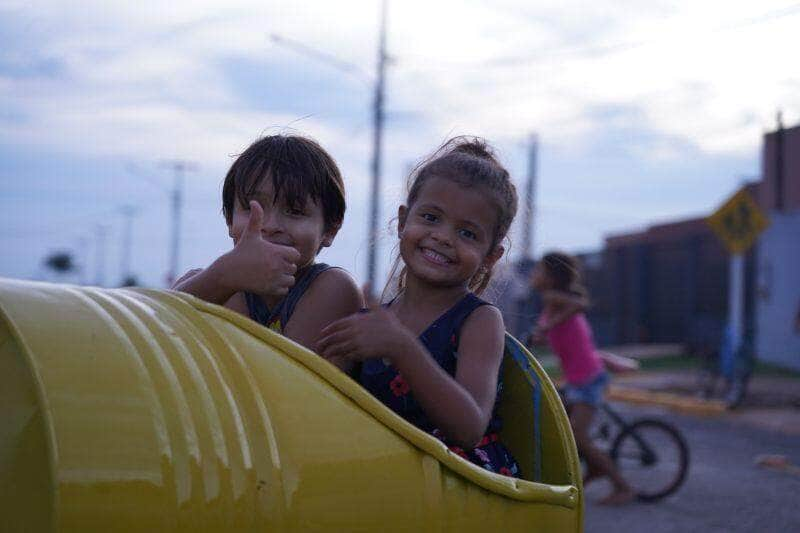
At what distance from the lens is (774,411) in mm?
13320

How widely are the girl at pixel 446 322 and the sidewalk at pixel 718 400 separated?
32.8 feet

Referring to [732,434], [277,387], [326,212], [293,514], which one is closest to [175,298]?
[277,387]

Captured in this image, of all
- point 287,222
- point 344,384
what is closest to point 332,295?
point 287,222

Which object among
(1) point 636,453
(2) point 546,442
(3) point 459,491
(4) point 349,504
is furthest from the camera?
(1) point 636,453

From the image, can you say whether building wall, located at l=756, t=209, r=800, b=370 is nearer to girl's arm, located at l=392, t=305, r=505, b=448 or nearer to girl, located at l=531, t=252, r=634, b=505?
girl, located at l=531, t=252, r=634, b=505

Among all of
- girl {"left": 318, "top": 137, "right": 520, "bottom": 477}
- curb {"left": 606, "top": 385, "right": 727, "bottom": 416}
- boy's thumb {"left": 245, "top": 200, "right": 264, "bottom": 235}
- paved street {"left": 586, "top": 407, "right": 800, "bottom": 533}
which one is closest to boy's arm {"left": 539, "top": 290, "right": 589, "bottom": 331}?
paved street {"left": 586, "top": 407, "right": 800, "bottom": 533}

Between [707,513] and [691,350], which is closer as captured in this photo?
[707,513]

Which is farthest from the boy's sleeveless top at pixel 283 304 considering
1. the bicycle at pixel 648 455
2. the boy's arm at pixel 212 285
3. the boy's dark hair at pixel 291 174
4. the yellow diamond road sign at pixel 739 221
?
the yellow diamond road sign at pixel 739 221

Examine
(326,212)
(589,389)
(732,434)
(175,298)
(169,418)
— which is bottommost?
(732,434)

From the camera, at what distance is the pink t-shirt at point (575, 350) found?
703 centimetres

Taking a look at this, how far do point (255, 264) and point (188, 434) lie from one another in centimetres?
71

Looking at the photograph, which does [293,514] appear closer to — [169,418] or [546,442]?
[169,418]

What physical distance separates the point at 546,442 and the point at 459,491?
0.54 metres

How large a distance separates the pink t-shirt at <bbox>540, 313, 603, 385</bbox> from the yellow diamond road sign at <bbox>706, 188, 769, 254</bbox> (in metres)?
6.98
